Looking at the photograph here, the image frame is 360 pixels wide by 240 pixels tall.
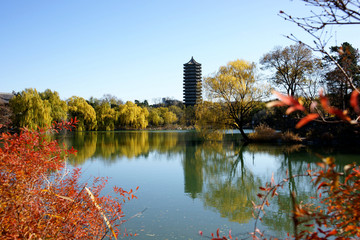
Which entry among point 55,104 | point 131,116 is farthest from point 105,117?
point 55,104

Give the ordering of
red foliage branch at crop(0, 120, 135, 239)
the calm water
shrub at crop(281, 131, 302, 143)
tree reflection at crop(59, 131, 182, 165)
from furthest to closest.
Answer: shrub at crop(281, 131, 302, 143) → tree reflection at crop(59, 131, 182, 165) → the calm water → red foliage branch at crop(0, 120, 135, 239)

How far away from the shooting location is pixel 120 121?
1366 inches

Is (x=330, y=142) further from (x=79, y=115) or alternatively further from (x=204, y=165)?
(x=79, y=115)

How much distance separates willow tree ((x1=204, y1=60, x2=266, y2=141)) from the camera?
54.2 ft

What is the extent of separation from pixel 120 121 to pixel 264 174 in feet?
95.1

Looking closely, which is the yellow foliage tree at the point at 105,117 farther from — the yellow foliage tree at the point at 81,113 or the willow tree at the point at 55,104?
the willow tree at the point at 55,104

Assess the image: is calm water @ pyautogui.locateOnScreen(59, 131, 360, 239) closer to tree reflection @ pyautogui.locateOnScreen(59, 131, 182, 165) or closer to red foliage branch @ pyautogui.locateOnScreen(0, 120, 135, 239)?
tree reflection @ pyautogui.locateOnScreen(59, 131, 182, 165)

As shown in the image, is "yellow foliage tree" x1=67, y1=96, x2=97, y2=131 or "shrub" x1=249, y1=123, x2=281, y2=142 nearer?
"shrub" x1=249, y1=123, x2=281, y2=142

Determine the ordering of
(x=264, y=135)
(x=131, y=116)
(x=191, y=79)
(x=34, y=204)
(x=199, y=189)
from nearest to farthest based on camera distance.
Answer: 1. (x=34, y=204)
2. (x=199, y=189)
3. (x=264, y=135)
4. (x=131, y=116)
5. (x=191, y=79)

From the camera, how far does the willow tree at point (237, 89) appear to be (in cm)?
1652

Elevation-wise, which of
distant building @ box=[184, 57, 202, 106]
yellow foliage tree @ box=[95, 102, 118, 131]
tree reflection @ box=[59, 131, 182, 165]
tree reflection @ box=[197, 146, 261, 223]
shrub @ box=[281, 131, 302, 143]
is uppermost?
distant building @ box=[184, 57, 202, 106]

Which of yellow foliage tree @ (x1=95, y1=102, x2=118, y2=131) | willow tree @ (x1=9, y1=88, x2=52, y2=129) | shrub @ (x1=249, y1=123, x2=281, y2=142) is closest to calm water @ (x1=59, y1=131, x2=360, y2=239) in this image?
shrub @ (x1=249, y1=123, x2=281, y2=142)

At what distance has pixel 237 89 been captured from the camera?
54.4 ft

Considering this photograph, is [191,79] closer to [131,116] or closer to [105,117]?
[131,116]
